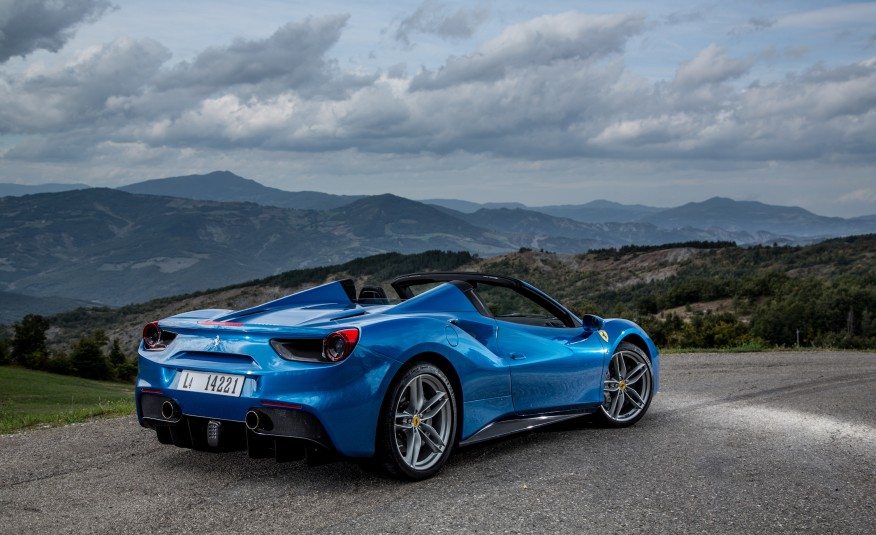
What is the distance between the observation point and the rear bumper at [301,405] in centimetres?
478

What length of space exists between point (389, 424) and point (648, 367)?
3.16 metres

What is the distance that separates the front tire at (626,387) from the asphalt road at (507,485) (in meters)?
0.16

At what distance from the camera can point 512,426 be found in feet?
19.5

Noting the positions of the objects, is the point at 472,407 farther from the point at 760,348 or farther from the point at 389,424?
the point at 760,348

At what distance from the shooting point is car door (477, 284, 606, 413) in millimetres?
6012

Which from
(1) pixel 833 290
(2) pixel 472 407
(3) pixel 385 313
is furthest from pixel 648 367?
(1) pixel 833 290

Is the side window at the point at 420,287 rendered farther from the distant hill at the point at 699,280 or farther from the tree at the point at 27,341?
the tree at the point at 27,341

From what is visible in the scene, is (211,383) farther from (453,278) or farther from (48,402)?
(48,402)

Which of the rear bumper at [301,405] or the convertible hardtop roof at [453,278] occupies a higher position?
the convertible hardtop roof at [453,278]

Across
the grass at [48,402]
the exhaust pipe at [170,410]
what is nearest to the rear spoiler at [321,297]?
the exhaust pipe at [170,410]

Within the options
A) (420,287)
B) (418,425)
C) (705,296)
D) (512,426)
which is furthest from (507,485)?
(705,296)

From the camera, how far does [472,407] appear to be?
560 centimetres

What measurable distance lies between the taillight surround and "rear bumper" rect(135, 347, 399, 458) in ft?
0.15

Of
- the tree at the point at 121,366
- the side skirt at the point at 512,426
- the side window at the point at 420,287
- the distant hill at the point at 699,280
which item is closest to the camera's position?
the side skirt at the point at 512,426
